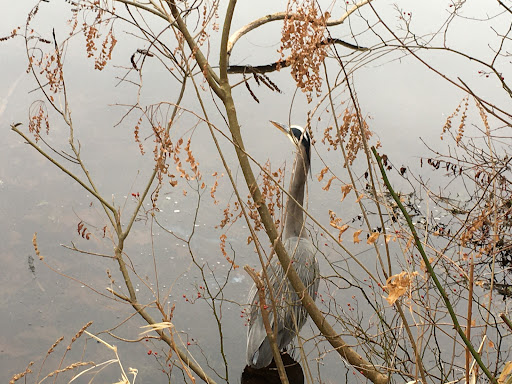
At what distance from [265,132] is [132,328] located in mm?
2428

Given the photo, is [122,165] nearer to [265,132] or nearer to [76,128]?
[76,128]

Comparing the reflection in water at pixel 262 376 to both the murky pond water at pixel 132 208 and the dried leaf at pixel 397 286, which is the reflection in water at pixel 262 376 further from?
the dried leaf at pixel 397 286

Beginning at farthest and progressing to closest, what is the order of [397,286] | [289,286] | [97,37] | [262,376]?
[262,376] < [289,286] < [97,37] < [397,286]

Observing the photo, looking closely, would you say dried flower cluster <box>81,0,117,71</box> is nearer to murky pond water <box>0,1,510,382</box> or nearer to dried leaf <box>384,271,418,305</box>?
murky pond water <box>0,1,510,382</box>

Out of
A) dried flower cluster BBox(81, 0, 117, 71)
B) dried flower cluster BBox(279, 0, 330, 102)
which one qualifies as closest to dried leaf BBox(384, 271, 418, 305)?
dried flower cluster BBox(279, 0, 330, 102)

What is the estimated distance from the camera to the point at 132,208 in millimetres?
4875

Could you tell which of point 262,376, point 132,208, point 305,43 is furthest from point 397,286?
point 132,208

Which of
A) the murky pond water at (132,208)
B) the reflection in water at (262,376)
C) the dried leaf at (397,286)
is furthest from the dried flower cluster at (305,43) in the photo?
the reflection in water at (262,376)

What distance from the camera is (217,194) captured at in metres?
5.20

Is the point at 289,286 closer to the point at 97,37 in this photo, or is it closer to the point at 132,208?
the point at 97,37

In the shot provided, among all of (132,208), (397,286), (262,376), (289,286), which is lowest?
(397,286)

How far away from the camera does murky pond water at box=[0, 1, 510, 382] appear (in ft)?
12.4

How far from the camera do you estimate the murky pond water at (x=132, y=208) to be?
377 centimetres

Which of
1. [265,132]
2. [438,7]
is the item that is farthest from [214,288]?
[438,7]
